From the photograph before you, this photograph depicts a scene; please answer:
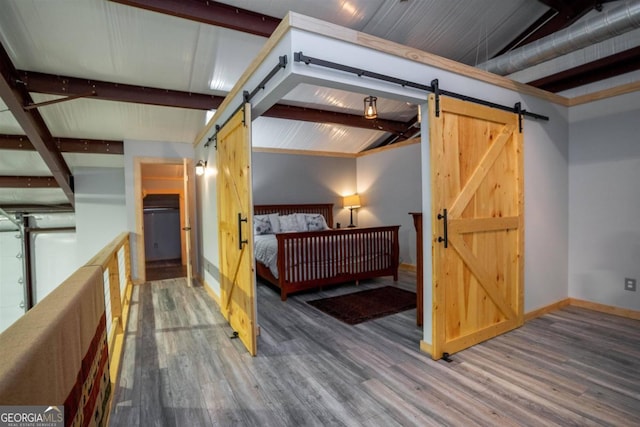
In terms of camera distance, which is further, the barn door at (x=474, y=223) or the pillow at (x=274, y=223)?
the pillow at (x=274, y=223)

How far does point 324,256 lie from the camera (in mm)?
4551

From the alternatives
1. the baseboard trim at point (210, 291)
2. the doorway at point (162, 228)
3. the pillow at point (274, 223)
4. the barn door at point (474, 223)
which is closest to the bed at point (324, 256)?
the pillow at point (274, 223)

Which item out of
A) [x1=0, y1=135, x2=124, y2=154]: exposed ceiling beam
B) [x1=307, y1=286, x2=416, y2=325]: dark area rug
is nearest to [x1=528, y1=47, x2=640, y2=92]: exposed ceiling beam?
[x1=307, y1=286, x2=416, y2=325]: dark area rug

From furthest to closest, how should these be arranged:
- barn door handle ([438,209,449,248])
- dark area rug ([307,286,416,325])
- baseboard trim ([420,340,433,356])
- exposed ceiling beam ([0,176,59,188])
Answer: exposed ceiling beam ([0,176,59,188])
dark area rug ([307,286,416,325])
baseboard trim ([420,340,433,356])
barn door handle ([438,209,449,248])

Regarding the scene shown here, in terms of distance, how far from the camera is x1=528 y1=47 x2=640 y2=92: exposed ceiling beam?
3422mm

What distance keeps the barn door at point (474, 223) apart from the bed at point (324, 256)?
2.14m

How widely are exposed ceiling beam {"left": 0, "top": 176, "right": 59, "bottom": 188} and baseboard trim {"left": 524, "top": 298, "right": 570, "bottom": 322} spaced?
7.26 metres

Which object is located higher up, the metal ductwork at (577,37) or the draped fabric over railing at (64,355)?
the metal ductwork at (577,37)

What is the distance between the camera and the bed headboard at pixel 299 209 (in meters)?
6.31

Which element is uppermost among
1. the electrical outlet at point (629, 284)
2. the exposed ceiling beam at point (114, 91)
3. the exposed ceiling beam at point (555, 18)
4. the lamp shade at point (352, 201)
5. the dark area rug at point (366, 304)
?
the exposed ceiling beam at point (555, 18)

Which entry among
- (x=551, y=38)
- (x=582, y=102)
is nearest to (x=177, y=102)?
(x=551, y=38)

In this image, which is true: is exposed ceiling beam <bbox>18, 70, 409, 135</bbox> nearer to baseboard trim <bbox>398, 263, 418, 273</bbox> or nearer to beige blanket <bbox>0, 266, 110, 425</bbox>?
beige blanket <bbox>0, 266, 110, 425</bbox>

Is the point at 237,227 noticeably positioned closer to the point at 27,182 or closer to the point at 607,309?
the point at 607,309

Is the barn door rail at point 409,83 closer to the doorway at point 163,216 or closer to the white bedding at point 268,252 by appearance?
the white bedding at point 268,252
